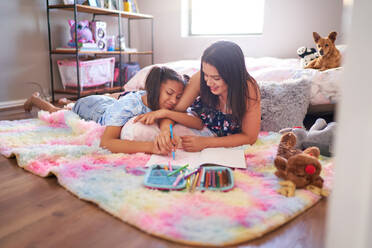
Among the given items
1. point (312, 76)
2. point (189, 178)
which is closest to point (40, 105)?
point (189, 178)

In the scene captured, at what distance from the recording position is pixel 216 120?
4.54 ft

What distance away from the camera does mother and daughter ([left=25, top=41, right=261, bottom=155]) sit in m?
1.18

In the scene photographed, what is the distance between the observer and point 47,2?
2609mm

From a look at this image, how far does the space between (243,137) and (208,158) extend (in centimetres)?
26

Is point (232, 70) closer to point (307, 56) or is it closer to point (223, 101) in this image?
point (223, 101)

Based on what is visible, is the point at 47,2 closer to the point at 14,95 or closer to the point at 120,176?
the point at 14,95

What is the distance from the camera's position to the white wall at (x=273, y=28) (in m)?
2.95

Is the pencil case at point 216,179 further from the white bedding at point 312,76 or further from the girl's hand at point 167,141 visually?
the white bedding at point 312,76

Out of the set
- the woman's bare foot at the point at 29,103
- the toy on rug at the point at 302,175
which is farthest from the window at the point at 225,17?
the toy on rug at the point at 302,175

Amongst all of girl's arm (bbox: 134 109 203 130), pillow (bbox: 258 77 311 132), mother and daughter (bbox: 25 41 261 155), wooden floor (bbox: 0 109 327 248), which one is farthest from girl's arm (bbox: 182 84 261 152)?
wooden floor (bbox: 0 109 327 248)

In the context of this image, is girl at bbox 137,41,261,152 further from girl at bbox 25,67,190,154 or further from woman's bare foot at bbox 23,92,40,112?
woman's bare foot at bbox 23,92,40,112

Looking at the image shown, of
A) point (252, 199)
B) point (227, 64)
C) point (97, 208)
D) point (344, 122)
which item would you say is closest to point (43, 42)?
point (227, 64)

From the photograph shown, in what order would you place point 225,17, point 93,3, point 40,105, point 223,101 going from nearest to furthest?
point 223,101 → point 40,105 → point 93,3 → point 225,17

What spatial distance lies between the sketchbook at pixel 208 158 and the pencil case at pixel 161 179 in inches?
3.4
